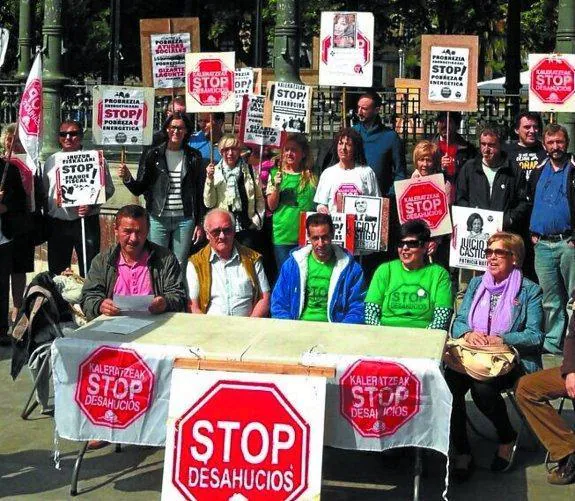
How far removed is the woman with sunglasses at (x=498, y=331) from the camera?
A: 679 centimetres

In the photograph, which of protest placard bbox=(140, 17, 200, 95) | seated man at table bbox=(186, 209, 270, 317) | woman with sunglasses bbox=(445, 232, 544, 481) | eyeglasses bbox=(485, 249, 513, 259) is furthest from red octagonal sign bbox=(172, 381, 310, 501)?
protest placard bbox=(140, 17, 200, 95)

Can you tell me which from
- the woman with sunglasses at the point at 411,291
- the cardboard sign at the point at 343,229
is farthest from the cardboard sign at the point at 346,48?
the woman with sunglasses at the point at 411,291

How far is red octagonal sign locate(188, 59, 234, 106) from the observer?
10.1 metres

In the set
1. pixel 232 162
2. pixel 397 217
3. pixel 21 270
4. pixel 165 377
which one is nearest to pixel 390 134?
pixel 397 217

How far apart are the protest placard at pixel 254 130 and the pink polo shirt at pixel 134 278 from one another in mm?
3063

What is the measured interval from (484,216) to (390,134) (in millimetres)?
1236

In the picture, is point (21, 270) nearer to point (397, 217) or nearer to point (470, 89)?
point (397, 217)

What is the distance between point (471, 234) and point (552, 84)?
1.87 m

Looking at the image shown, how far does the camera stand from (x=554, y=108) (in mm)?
9992

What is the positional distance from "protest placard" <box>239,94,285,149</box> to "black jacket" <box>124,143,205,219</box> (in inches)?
27.8

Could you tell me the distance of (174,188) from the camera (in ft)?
31.2

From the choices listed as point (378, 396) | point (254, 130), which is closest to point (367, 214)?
point (254, 130)

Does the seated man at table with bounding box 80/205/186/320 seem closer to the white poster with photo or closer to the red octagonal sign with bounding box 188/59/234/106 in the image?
the red octagonal sign with bounding box 188/59/234/106

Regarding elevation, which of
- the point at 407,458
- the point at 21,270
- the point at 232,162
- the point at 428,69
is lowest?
the point at 407,458
